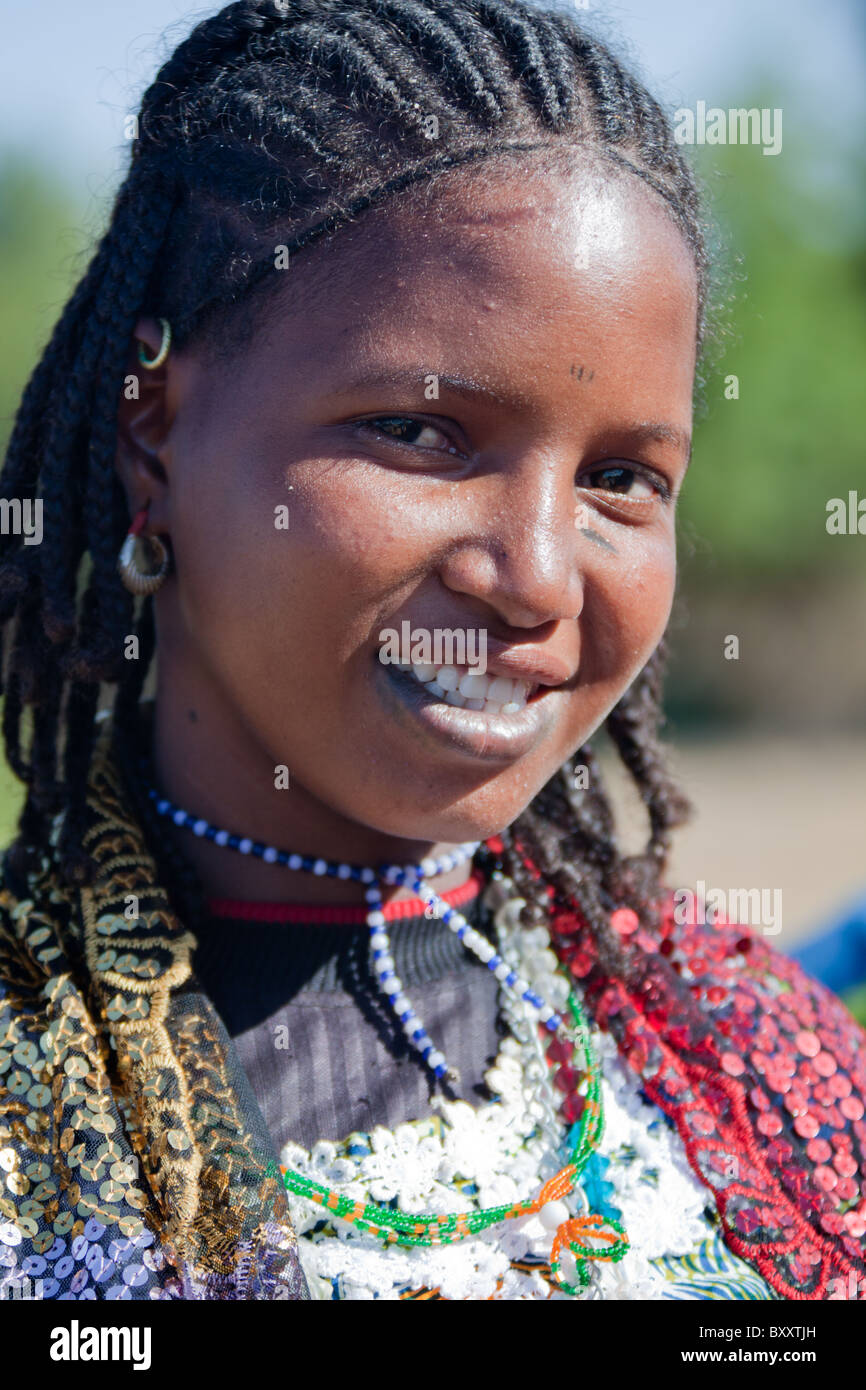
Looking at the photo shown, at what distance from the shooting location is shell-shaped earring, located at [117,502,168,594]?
→ 1910mm

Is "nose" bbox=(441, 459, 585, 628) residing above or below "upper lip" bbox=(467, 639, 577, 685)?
above

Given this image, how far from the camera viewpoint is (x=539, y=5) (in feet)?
6.60

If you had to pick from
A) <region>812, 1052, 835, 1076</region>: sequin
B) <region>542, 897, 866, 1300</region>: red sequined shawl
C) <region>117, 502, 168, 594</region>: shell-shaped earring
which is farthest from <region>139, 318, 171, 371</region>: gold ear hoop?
<region>812, 1052, 835, 1076</region>: sequin

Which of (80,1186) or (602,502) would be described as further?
(602,502)

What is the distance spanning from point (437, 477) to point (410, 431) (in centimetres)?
7

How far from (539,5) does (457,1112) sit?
1641mm

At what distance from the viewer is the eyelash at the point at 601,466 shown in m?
1.68

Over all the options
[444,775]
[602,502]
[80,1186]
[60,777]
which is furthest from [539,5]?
[80,1186]

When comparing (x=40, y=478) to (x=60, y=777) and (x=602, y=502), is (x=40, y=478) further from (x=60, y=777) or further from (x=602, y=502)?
(x=602, y=502)

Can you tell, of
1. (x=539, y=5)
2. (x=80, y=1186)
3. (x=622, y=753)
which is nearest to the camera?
(x=80, y=1186)

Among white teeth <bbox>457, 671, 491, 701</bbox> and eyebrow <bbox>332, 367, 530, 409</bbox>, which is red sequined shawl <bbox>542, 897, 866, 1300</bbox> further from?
eyebrow <bbox>332, 367, 530, 409</bbox>

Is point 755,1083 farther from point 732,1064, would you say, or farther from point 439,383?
point 439,383

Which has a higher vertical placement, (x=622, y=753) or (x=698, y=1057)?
(x=622, y=753)

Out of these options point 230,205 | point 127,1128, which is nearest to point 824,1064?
point 127,1128
